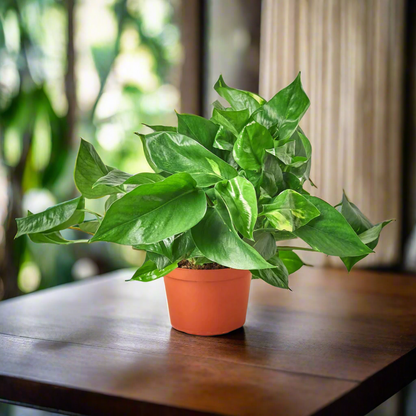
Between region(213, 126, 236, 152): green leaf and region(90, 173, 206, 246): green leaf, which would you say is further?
region(213, 126, 236, 152): green leaf

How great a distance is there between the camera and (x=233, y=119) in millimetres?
657

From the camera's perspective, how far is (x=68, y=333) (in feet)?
2.46

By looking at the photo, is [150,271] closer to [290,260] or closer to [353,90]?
[290,260]

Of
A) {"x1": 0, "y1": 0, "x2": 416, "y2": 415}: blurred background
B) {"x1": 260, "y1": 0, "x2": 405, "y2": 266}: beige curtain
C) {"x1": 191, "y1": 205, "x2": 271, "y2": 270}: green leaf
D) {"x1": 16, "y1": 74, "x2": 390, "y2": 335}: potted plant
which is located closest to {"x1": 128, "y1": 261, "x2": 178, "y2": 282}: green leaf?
{"x1": 16, "y1": 74, "x2": 390, "y2": 335}: potted plant

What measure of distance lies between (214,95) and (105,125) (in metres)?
1.33

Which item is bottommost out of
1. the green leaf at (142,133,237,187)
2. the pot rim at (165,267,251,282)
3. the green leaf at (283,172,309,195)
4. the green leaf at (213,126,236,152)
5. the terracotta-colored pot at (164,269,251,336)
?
the terracotta-colored pot at (164,269,251,336)

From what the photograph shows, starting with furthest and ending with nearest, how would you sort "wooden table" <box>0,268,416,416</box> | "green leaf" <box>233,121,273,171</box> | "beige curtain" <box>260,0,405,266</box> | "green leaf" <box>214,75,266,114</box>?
"beige curtain" <box>260,0,405,266</box> < "green leaf" <box>214,75,266,114</box> < "green leaf" <box>233,121,273,171</box> < "wooden table" <box>0,268,416,416</box>

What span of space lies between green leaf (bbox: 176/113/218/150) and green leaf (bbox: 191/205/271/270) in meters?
0.11

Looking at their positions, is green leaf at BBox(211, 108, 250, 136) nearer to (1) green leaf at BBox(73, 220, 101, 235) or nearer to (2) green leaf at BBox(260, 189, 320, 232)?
(2) green leaf at BBox(260, 189, 320, 232)

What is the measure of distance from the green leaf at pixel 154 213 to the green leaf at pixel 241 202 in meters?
0.03

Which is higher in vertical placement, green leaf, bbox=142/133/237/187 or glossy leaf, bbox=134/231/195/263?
green leaf, bbox=142/133/237/187

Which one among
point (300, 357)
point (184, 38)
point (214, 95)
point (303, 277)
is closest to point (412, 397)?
point (303, 277)

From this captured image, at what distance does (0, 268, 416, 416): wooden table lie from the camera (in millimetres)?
507

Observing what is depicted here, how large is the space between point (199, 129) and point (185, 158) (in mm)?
62
